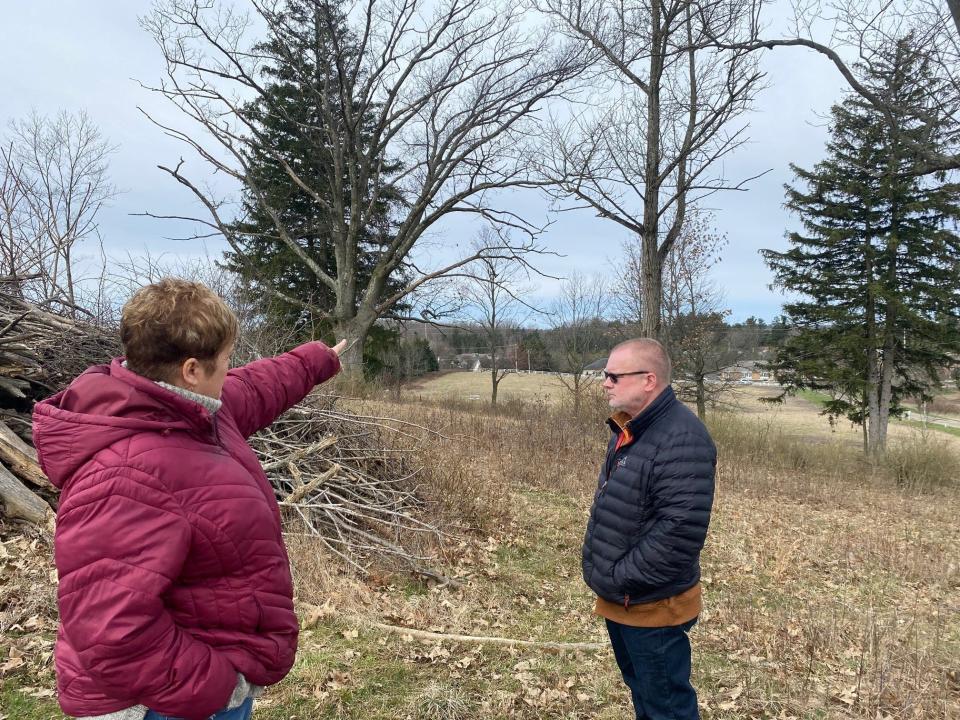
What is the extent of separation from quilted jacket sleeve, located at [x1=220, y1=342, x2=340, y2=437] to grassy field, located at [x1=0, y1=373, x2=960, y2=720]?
2.07 metres

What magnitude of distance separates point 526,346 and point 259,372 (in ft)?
119

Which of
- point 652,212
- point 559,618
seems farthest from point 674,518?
point 652,212

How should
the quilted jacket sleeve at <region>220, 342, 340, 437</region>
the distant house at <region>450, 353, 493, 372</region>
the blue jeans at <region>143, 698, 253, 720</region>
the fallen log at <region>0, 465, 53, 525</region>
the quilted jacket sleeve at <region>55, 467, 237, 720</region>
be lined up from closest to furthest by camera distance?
1. the quilted jacket sleeve at <region>55, 467, 237, 720</region>
2. the blue jeans at <region>143, 698, 253, 720</region>
3. the quilted jacket sleeve at <region>220, 342, 340, 437</region>
4. the fallen log at <region>0, 465, 53, 525</region>
5. the distant house at <region>450, 353, 493, 372</region>

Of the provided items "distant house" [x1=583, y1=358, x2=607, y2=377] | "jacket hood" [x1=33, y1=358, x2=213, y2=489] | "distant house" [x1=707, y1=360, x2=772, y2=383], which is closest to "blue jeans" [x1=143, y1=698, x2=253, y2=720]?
"jacket hood" [x1=33, y1=358, x2=213, y2=489]

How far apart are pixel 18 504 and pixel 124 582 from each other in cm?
473

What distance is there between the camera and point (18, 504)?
485 centimetres

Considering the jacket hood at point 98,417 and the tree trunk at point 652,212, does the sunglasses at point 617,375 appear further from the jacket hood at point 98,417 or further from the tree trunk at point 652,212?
the tree trunk at point 652,212

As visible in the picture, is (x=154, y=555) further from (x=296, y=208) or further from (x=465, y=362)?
(x=465, y=362)

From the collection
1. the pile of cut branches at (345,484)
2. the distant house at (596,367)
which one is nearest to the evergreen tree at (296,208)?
the distant house at (596,367)

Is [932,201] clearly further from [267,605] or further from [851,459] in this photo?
[267,605]

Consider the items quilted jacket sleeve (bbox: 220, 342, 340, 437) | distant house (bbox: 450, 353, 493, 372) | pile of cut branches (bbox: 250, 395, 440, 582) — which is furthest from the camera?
distant house (bbox: 450, 353, 493, 372)

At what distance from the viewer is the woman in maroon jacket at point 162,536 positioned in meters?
1.32

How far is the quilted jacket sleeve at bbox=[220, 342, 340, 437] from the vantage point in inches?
83.7

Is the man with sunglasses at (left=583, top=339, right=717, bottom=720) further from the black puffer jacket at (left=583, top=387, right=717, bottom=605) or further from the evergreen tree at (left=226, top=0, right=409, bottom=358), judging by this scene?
the evergreen tree at (left=226, top=0, right=409, bottom=358)
